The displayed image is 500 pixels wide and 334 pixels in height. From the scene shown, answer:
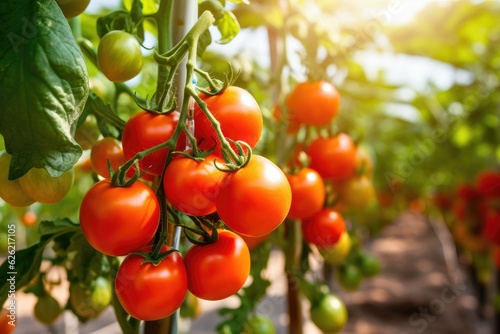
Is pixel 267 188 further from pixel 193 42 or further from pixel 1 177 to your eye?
pixel 1 177

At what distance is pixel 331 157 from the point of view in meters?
1.05

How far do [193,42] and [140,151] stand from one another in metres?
0.15

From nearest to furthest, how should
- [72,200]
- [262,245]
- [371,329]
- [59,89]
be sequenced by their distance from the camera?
[59,89] → [262,245] → [72,200] → [371,329]

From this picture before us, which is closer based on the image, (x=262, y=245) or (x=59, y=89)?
(x=59, y=89)

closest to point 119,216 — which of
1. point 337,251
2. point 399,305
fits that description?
point 337,251

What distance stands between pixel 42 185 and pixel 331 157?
2.02 ft

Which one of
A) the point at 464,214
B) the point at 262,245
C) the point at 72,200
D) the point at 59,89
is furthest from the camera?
the point at 464,214

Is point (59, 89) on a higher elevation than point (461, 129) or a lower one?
higher

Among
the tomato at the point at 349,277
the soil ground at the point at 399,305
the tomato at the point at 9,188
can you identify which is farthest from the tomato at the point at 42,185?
the soil ground at the point at 399,305

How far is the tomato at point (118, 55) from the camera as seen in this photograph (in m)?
0.63

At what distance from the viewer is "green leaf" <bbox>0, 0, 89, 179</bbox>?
0.51m

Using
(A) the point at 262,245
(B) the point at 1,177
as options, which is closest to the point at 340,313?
(A) the point at 262,245

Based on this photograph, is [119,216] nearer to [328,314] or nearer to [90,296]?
[90,296]

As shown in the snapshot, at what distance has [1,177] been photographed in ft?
2.21
